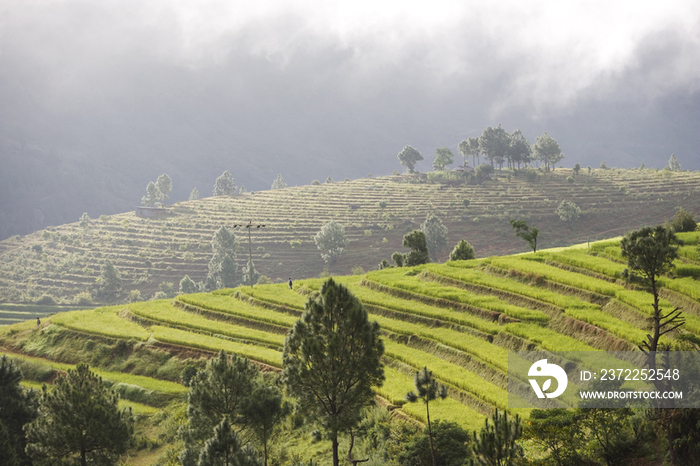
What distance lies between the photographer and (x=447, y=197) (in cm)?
18412

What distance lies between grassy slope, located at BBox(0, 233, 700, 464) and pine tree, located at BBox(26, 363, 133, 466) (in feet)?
43.0

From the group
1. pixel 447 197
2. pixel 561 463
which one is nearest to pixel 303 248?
pixel 447 197

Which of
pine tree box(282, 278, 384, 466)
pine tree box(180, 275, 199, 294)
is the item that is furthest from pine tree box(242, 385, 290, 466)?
pine tree box(180, 275, 199, 294)

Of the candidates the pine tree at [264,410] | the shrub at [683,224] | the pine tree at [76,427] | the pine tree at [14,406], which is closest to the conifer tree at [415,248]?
the shrub at [683,224]

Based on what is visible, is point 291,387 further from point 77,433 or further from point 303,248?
point 303,248

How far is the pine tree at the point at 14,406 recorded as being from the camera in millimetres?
40969

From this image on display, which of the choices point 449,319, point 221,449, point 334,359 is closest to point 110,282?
Result: point 449,319

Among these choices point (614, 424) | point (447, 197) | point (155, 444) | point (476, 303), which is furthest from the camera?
point (447, 197)

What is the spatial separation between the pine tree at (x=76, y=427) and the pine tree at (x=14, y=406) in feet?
18.1

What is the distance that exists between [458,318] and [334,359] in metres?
22.2

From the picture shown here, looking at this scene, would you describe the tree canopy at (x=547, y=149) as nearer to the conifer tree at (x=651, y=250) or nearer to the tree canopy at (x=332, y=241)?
the tree canopy at (x=332, y=241)

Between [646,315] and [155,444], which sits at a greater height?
[646,315]

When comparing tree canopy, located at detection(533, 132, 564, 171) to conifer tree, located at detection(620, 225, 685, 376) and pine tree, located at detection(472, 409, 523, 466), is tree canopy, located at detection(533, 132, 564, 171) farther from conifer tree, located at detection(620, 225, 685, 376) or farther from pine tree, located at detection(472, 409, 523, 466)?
pine tree, located at detection(472, 409, 523, 466)

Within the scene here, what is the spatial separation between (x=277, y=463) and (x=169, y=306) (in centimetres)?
4048
